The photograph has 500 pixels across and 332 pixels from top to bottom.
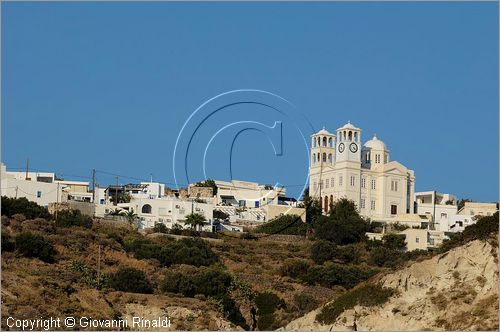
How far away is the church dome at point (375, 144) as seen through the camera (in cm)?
10600

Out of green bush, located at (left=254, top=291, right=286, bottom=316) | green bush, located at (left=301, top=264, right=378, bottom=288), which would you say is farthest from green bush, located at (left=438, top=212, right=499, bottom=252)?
green bush, located at (left=301, top=264, right=378, bottom=288)

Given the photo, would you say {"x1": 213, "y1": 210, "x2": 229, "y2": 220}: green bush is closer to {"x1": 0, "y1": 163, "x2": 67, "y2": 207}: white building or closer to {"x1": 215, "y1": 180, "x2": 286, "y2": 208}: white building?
{"x1": 215, "y1": 180, "x2": 286, "y2": 208}: white building

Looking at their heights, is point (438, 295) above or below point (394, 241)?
below

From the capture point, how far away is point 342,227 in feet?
294

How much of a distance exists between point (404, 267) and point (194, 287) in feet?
60.9

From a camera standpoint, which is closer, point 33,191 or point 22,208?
point 22,208

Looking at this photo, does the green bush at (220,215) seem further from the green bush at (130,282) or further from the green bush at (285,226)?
the green bush at (130,282)

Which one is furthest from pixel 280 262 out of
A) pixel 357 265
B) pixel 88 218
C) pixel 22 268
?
pixel 22 268

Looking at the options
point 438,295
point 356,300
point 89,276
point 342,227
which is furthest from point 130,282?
point 342,227

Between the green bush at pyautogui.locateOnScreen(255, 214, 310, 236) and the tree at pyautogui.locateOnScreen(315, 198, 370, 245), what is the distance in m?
1.32

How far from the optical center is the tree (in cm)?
8894

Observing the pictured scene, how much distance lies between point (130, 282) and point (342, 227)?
31.7 meters

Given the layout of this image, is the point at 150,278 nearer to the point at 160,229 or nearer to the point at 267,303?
the point at 267,303

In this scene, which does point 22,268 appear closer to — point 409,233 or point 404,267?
point 404,267
